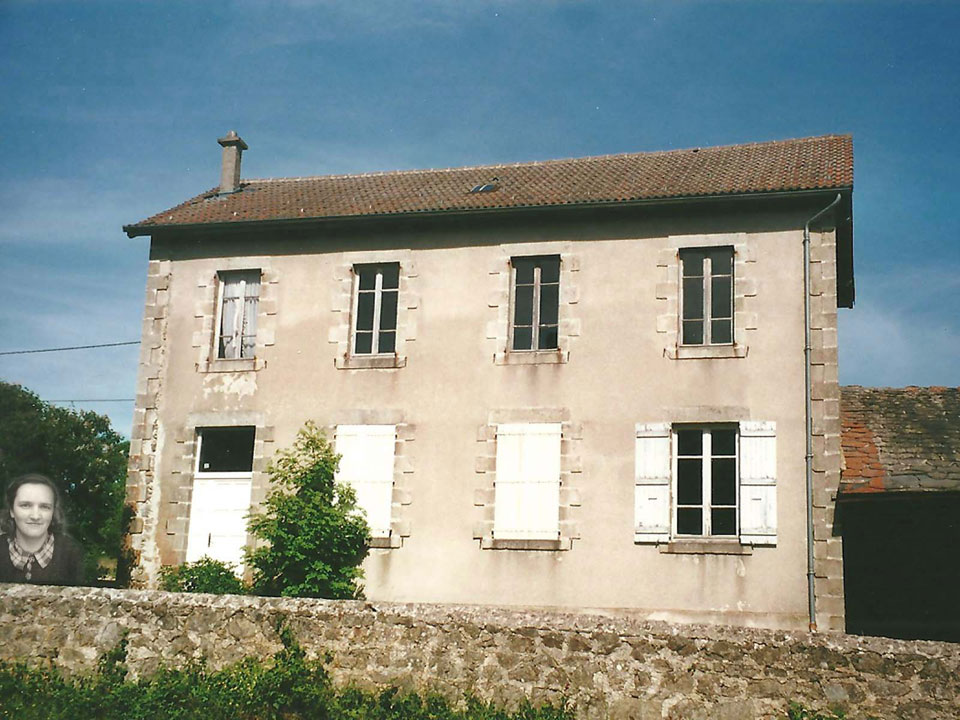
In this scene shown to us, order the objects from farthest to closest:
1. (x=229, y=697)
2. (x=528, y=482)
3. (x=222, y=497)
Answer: (x=222, y=497), (x=528, y=482), (x=229, y=697)

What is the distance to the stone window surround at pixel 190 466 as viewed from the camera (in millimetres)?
13969

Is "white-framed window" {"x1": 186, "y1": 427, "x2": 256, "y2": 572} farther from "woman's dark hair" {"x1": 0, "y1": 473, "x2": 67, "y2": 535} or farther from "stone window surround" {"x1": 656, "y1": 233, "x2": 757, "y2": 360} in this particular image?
"stone window surround" {"x1": 656, "y1": 233, "x2": 757, "y2": 360}

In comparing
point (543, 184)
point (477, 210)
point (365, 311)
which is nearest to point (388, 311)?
point (365, 311)

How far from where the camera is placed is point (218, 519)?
46.1 feet

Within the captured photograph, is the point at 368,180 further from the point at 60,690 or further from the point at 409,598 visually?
the point at 60,690

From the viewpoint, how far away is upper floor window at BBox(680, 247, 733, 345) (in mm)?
13133

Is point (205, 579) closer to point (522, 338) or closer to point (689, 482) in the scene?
point (522, 338)

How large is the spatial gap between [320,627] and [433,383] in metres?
5.75

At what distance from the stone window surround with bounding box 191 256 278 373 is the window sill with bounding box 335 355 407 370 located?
1.09m

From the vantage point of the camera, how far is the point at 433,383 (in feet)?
45.0

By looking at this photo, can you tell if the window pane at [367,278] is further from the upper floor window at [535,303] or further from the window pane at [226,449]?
the window pane at [226,449]

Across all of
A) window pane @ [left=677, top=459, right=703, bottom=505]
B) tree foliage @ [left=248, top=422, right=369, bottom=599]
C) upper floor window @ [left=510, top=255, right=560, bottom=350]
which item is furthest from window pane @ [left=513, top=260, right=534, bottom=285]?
tree foliage @ [left=248, top=422, right=369, bottom=599]

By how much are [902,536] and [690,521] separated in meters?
2.56

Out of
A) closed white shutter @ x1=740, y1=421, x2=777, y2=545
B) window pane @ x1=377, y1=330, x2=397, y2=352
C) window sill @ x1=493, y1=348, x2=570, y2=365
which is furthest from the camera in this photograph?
window pane @ x1=377, y1=330, x2=397, y2=352
